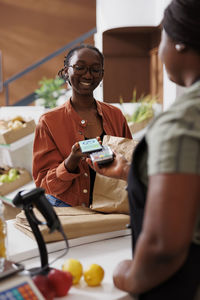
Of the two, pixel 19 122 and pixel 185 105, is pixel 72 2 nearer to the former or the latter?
pixel 19 122

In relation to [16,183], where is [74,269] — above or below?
above

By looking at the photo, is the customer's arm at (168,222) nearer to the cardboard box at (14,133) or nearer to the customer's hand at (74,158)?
the customer's hand at (74,158)

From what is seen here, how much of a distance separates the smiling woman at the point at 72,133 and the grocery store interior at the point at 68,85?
8.6 inches

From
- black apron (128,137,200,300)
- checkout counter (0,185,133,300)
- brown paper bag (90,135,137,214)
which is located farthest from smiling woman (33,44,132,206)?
black apron (128,137,200,300)

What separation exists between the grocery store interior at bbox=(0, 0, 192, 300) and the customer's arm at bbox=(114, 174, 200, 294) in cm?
30

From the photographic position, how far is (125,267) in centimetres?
90

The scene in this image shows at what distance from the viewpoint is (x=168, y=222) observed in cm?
65

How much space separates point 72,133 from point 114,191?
368 mm

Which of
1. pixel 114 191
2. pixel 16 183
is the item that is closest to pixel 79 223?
pixel 114 191

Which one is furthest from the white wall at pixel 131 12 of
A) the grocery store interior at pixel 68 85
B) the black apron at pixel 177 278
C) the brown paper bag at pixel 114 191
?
the black apron at pixel 177 278

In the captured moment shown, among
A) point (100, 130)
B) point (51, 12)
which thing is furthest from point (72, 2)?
point (100, 130)

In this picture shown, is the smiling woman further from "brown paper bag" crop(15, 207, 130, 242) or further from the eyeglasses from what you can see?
"brown paper bag" crop(15, 207, 130, 242)

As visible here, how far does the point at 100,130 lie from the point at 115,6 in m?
3.30

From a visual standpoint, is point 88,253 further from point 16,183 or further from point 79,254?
point 16,183
